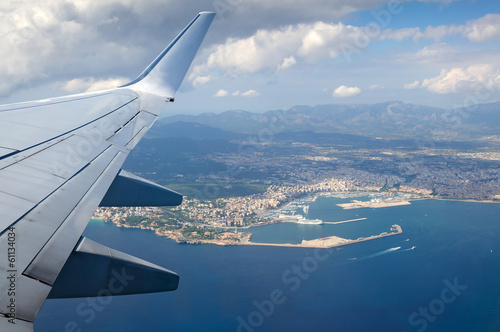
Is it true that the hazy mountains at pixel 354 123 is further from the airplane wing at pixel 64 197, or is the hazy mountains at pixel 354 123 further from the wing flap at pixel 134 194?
the wing flap at pixel 134 194

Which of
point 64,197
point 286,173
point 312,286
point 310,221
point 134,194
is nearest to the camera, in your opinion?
point 64,197

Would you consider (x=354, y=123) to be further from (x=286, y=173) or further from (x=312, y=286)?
(x=312, y=286)

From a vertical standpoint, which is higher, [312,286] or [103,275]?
[103,275]

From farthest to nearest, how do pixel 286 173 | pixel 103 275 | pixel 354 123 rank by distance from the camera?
pixel 354 123 < pixel 286 173 < pixel 103 275

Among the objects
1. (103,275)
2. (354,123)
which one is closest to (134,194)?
(103,275)

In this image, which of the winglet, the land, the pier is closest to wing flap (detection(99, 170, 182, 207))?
the winglet

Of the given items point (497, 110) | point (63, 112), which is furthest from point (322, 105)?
point (63, 112)

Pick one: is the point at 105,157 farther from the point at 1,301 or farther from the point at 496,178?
the point at 496,178

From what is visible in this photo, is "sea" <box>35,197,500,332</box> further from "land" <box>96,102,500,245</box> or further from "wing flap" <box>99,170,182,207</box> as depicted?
"wing flap" <box>99,170,182,207</box>
